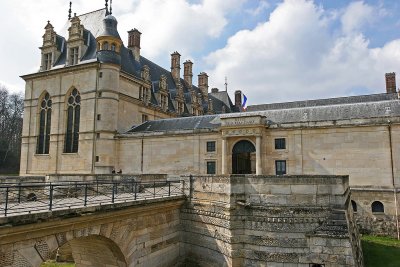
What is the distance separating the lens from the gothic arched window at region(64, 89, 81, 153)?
3147 cm

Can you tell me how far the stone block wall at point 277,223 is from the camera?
1254cm

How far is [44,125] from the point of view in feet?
111

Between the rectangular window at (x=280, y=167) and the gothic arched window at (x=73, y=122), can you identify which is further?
the gothic arched window at (x=73, y=122)

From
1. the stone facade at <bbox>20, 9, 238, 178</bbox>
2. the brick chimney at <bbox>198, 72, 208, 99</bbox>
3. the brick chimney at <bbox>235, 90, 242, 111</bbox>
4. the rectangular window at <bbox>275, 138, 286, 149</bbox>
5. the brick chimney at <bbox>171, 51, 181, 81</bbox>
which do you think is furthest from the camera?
the brick chimney at <bbox>235, 90, 242, 111</bbox>

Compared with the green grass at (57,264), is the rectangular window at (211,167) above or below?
above

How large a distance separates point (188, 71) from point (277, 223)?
39744mm

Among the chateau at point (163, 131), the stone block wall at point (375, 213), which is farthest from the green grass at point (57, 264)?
the stone block wall at point (375, 213)

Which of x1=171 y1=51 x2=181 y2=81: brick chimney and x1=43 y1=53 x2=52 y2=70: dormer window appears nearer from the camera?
x1=43 y1=53 x2=52 y2=70: dormer window

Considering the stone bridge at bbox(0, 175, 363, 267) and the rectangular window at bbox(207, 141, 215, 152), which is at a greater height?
the rectangular window at bbox(207, 141, 215, 152)

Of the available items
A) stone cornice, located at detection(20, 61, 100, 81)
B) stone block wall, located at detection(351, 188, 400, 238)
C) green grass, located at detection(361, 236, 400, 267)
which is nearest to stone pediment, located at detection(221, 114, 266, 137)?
stone block wall, located at detection(351, 188, 400, 238)

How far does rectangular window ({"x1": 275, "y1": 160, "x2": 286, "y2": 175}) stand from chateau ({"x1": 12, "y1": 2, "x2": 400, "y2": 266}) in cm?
7

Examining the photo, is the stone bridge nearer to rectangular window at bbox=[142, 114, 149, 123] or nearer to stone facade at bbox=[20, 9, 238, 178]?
stone facade at bbox=[20, 9, 238, 178]

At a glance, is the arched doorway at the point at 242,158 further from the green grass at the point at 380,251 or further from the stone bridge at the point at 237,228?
the stone bridge at the point at 237,228

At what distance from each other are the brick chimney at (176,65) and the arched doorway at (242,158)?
77.0ft
